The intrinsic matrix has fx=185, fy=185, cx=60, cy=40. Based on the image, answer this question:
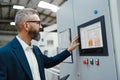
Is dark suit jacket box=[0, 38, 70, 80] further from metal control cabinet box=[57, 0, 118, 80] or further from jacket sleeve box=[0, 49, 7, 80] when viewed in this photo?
metal control cabinet box=[57, 0, 118, 80]

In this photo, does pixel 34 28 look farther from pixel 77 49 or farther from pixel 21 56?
pixel 77 49

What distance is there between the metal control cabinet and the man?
0.73 feet

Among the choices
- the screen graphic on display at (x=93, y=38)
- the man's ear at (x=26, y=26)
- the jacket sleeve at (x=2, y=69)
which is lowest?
the jacket sleeve at (x=2, y=69)

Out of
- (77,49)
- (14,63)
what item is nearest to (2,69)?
(14,63)

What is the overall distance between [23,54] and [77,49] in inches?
25.1

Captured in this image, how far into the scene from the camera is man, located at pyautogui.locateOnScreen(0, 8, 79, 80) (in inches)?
66.7

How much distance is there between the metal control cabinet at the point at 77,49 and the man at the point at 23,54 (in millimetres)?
222

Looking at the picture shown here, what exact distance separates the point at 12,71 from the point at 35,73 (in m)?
0.26

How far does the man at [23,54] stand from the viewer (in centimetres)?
170

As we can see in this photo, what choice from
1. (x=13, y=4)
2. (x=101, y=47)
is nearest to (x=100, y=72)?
(x=101, y=47)

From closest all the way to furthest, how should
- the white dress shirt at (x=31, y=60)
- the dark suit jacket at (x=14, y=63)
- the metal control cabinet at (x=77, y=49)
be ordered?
the metal control cabinet at (x=77, y=49), the dark suit jacket at (x=14, y=63), the white dress shirt at (x=31, y=60)

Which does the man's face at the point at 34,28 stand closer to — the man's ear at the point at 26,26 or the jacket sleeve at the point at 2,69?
the man's ear at the point at 26,26

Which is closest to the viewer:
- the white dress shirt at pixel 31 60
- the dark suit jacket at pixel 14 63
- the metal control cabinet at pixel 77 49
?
the metal control cabinet at pixel 77 49

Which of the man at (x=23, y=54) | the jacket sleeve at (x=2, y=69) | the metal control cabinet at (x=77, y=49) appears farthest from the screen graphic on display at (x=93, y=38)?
the jacket sleeve at (x=2, y=69)
